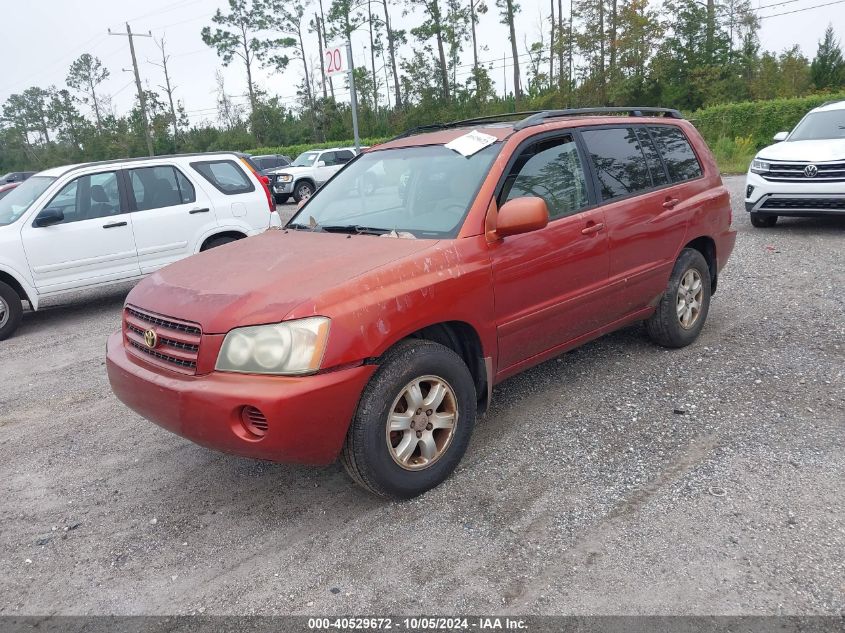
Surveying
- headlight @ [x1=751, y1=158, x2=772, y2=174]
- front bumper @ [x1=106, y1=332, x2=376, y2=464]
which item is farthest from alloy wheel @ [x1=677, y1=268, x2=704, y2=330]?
headlight @ [x1=751, y1=158, x2=772, y2=174]

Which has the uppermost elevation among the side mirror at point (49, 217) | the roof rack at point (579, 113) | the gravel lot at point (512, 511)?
the roof rack at point (579, 113)

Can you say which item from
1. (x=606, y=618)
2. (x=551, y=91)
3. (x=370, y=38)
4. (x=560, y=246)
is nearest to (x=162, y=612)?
(x=606, y=618)

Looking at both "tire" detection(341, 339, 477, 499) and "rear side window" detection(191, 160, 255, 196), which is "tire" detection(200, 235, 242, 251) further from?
"tire" detection(341, 339, 477, 499)

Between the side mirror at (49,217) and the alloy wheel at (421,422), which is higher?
the side mirror at (49,217)

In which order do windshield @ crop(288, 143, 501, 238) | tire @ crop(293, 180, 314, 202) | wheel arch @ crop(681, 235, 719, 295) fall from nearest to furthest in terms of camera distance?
windshield @ crop(288, 143, 501, 238)
wheel arch @ crop(681, 235, 719, 295)
tire @ crop(293, 180, 314, 202)

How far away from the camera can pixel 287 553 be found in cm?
295

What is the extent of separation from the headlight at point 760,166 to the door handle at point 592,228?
6784 millimetres

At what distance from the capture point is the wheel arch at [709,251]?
5.17 meters

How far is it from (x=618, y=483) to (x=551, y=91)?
136 ft

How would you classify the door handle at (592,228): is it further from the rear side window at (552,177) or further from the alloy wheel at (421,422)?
the alloy wheel at (421,422)

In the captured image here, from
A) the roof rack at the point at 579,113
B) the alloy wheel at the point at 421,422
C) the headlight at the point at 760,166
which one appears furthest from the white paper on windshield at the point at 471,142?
the headlight at the point at 760,166

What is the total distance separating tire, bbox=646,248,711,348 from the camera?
16.0 ft

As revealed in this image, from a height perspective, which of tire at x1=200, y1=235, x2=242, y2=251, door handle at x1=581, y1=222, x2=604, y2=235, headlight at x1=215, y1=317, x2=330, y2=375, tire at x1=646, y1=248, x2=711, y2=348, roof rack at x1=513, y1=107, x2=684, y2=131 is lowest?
tire at x1=646, y1=248, x2=711, y2=348

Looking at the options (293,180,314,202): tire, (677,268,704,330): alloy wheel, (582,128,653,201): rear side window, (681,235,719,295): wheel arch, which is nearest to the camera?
(582,128,653,201): rear side window
